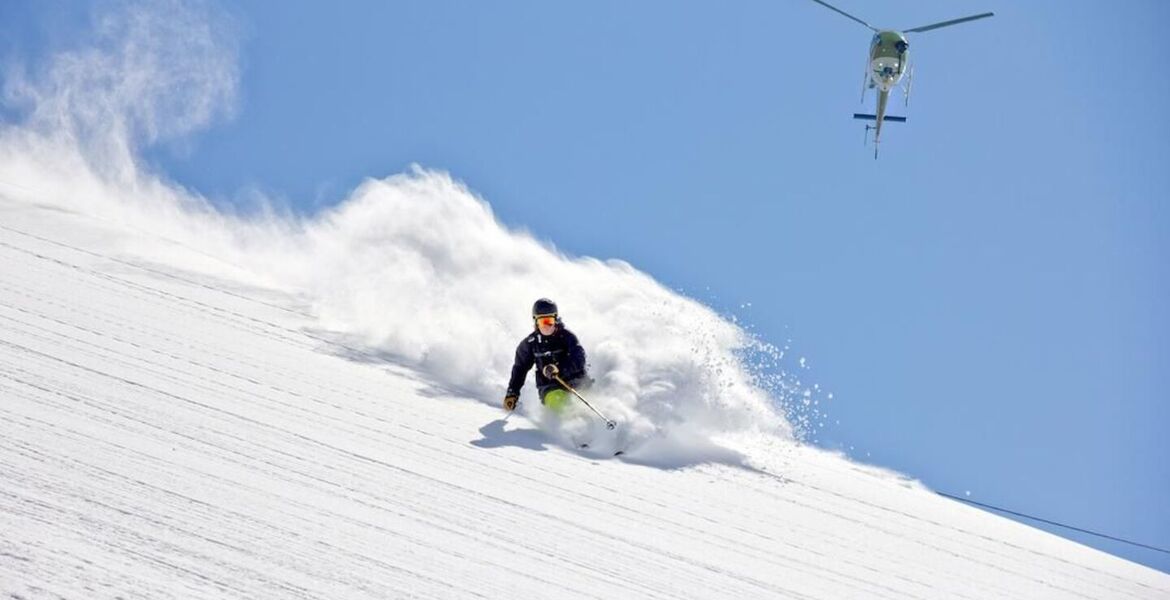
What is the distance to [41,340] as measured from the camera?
8.51 meters

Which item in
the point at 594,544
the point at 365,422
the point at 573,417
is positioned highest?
the point at 573,417

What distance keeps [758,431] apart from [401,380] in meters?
3.85

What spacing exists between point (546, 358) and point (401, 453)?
2508mm

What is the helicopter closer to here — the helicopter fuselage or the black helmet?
the helicopter fuselage

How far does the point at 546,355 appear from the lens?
972 centimetres

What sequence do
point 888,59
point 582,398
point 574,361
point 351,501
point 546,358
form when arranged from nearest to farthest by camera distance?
point 351,501, point 582,398, point 546,358, point 574,361, point 888,59

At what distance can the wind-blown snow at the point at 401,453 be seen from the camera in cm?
541

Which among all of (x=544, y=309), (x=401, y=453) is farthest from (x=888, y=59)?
(x=401, y=453)

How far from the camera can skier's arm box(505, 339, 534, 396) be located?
973cm

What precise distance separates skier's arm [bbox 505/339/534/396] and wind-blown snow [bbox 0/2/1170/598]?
30 centimetres

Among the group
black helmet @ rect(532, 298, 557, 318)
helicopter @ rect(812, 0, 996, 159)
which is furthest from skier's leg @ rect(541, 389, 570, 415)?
helicopter @ rect(812, 0, 996, 159)

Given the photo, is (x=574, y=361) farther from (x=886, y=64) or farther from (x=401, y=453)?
(x=886, y=64)

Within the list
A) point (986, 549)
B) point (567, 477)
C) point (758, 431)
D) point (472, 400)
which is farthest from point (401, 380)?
point (986, 549)

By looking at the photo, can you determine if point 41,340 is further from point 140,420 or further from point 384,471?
point 384,471
